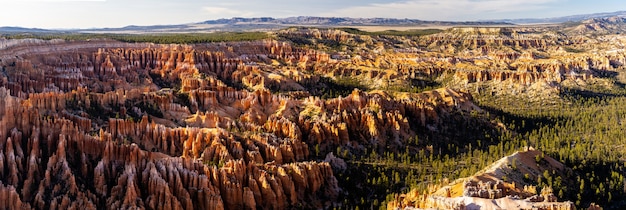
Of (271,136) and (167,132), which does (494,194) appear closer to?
(271,136)

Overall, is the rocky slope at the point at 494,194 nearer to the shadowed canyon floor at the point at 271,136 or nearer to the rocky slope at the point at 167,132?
the shadowed canyon floor at the point at 271,136

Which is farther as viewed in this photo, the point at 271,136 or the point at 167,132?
the point at 271,136

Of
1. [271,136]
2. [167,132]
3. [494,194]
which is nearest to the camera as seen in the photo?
[494,194]

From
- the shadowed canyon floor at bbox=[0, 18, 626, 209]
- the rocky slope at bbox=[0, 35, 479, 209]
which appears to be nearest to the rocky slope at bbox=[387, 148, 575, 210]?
the shadowed canyon floor at bbox=[0, 18, 626, 209]

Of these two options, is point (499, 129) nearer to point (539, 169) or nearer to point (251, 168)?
point (539, 169)

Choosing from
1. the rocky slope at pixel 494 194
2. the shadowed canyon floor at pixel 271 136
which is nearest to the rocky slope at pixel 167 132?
the shadowed canyon floor at pixel 271 136

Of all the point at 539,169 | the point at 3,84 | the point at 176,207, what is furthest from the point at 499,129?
the point at 3,84

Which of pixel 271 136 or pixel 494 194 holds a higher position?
pixel 494 194

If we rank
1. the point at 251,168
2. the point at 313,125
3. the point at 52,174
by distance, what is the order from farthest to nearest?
the point at 313,125
the point at 251,168
the point at 52,174

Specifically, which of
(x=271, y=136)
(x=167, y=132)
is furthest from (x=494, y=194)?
(x=167, y=132)
